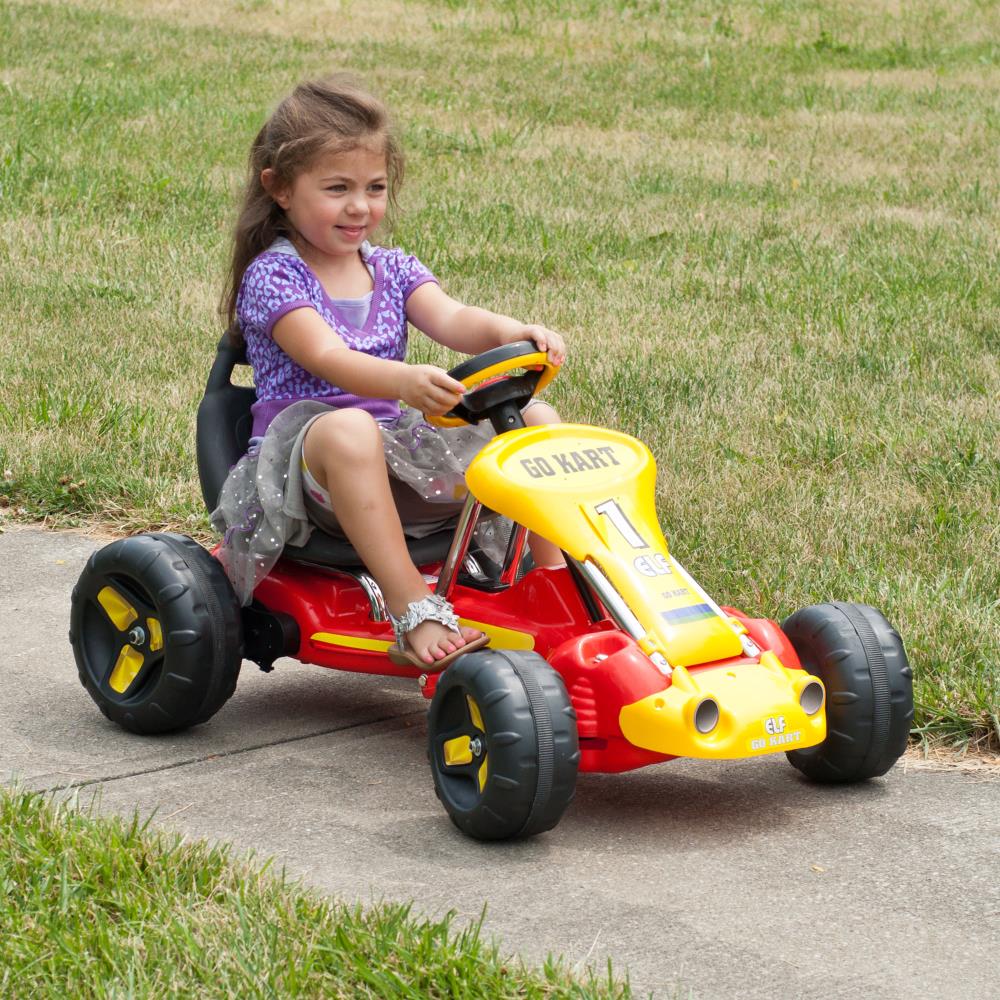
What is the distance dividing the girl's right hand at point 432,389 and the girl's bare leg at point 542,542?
34 centimetres

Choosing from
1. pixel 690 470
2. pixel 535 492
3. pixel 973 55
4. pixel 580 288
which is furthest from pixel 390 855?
pixel 973 55

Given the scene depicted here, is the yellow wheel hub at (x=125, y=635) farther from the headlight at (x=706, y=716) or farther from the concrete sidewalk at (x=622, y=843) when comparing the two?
the headlight at (x=706, y=716)

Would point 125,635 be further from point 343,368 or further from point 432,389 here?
point 432,389

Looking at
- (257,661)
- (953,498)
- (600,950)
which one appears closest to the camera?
(600,950)

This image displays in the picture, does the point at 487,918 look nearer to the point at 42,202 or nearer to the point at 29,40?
the point at 42,202

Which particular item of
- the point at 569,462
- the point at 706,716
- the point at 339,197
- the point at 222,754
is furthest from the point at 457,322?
the point at 706,716

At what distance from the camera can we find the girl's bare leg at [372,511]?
3486 millimetres

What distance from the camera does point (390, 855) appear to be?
310cm

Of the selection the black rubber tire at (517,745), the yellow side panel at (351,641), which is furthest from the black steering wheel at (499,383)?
the black rubber tire at (517,745)

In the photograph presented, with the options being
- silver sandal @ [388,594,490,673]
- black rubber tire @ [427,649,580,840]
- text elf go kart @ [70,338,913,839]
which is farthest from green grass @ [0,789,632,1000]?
silver sandal @ [388,594,490,673]

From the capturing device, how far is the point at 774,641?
131 inches

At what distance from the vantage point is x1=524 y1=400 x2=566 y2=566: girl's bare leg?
148 inches

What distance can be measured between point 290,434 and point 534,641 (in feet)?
2.47

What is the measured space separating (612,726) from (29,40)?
1249 cm
